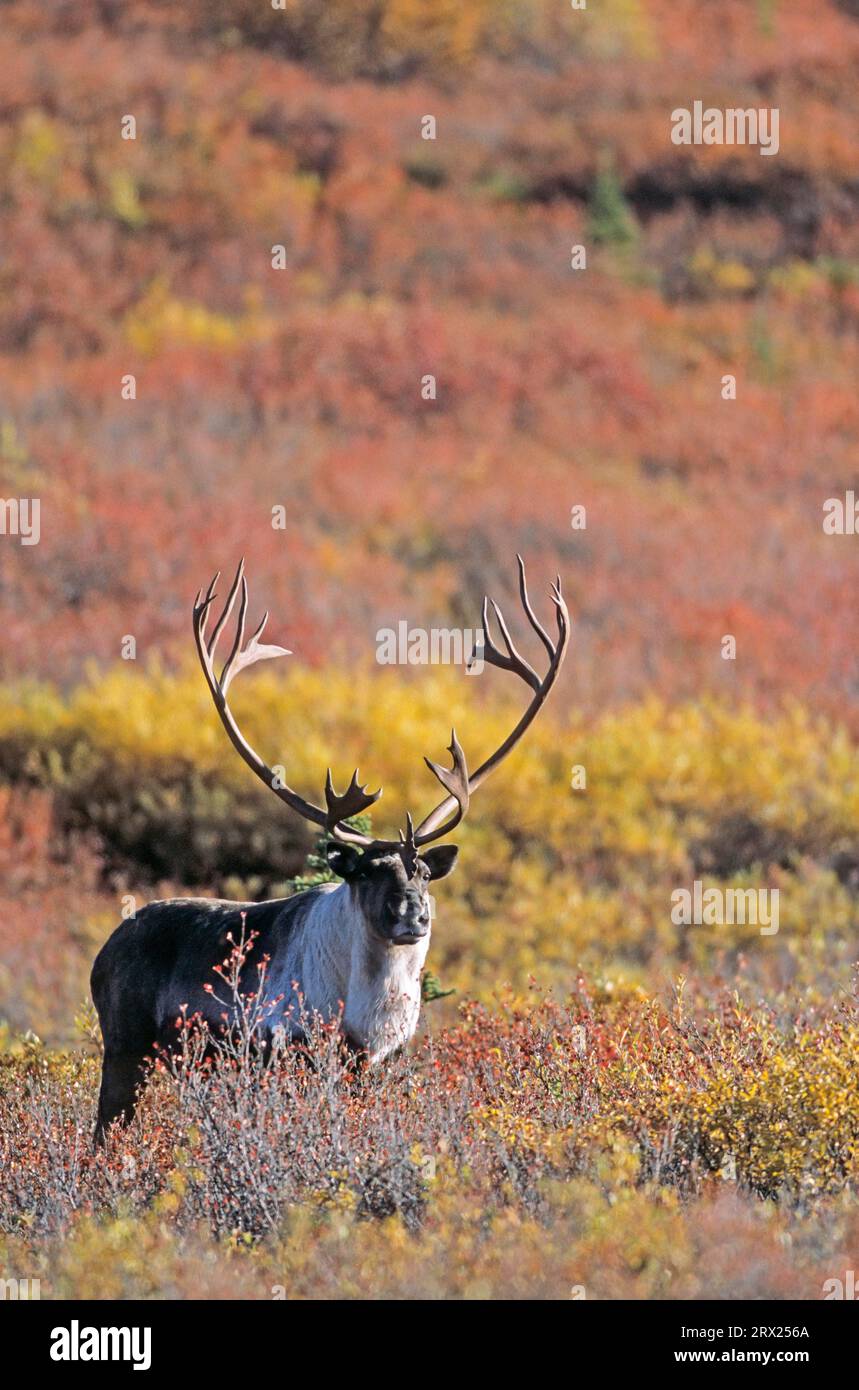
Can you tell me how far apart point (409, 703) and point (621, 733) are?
1.53 metres

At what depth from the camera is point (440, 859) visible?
7.05 metres

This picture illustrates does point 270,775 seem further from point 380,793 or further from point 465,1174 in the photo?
point 465,1174

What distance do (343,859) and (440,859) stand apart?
378 millimetres

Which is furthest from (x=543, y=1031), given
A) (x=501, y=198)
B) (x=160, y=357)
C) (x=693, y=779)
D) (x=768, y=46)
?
(x=768, y=46)

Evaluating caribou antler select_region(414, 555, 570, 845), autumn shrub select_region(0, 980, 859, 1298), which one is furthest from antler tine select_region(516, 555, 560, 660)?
autumn shrub select_region(0, 980, 859, 1298)

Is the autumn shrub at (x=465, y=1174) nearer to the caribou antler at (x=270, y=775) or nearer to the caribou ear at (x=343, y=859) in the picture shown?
the caribou ear at (x=343, y=859)

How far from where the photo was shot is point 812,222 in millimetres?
28578

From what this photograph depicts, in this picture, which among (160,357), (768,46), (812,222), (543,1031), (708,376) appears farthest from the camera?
(768,46)

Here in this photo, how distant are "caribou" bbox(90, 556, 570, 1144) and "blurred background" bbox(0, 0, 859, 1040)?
2.86 meters

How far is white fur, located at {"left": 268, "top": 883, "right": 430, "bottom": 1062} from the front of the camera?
22.3 feet

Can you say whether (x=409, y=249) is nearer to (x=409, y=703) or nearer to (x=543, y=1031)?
(x=409, y=703)

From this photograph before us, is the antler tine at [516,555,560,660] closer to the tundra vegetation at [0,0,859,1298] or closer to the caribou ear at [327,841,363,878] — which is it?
the caribou ear at [327,841,363,878]

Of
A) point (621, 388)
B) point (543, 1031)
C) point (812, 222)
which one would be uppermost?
point (812, 222)

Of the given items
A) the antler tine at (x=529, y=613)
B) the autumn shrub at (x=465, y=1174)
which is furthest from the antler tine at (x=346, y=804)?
the antler tine at (x=529, y=613)
